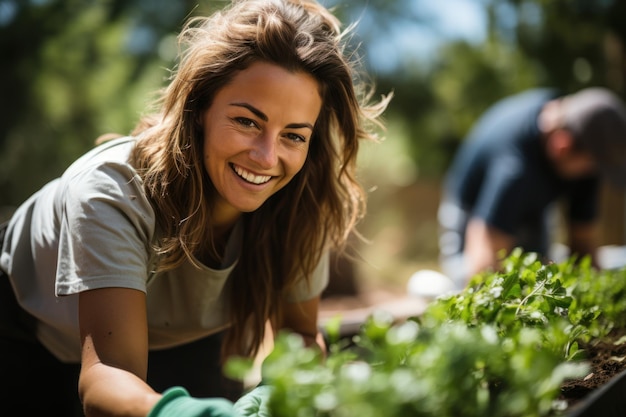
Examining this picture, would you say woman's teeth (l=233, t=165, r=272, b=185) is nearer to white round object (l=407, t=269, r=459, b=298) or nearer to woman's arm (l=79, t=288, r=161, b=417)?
woman's arm (l=79, t=288, r=161, b=417)

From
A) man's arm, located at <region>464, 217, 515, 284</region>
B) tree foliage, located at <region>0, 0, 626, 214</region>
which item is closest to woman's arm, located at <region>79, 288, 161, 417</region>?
man's arm, located at <region>464, 217, 515, 284</region>

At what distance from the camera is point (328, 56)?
1441 mm

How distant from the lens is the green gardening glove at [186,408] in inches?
33.4

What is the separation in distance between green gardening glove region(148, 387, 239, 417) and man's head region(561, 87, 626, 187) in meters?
2.39

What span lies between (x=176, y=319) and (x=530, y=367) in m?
0.91

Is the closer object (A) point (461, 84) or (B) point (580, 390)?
(B) point (580, 390)

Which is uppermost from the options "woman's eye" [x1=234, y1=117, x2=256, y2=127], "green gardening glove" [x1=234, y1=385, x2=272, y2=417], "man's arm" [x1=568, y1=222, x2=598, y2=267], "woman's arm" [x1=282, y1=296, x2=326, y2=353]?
"woman's eye" [x1=234, y1=117, x2=256, y2=127]

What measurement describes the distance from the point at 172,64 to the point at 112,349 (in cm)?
389

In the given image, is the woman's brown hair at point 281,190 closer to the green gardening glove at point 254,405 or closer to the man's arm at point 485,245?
the green gardening glove at point 254,405

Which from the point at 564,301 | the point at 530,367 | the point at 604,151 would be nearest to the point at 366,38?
the point at 604,151

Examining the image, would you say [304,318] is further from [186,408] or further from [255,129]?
[186,408]

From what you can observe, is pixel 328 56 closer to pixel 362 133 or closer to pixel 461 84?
pixel 362 133

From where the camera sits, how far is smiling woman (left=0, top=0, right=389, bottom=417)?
3.78 feet

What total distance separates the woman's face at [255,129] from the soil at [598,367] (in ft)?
2.16
